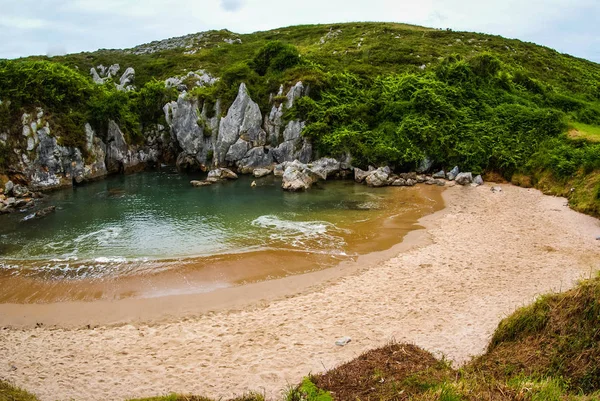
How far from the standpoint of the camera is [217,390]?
9.91m

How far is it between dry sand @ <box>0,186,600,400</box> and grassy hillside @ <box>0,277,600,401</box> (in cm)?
273

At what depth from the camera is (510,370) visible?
23.0 feet

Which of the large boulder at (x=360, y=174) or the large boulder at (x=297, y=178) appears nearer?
the large boulder at (x=297, y=178)

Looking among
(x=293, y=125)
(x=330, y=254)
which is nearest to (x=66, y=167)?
(x=293, y=125)

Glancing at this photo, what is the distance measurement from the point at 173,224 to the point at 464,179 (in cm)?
2572

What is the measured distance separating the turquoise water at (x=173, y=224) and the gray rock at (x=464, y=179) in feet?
24.5

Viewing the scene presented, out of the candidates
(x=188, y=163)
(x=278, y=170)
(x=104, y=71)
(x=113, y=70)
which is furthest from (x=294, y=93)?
(x=104, y=71)

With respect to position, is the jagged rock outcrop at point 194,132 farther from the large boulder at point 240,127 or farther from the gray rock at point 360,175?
the gray rock at point 360,175

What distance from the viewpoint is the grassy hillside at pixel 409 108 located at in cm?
3572

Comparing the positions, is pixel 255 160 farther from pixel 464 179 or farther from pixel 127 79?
pixel 127 79

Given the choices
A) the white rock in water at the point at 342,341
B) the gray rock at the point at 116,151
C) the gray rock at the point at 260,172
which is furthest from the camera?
the gray rock at the point at 116,151

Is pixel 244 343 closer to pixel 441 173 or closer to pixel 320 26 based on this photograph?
pixel 441 173

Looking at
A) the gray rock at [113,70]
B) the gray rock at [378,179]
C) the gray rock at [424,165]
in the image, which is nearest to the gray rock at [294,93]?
the gray rock at [378,179]

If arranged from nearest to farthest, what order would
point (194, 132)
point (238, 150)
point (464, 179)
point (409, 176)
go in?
point (464, 179) → point (409, 176) → point (238, 150) → point (194, 132)
